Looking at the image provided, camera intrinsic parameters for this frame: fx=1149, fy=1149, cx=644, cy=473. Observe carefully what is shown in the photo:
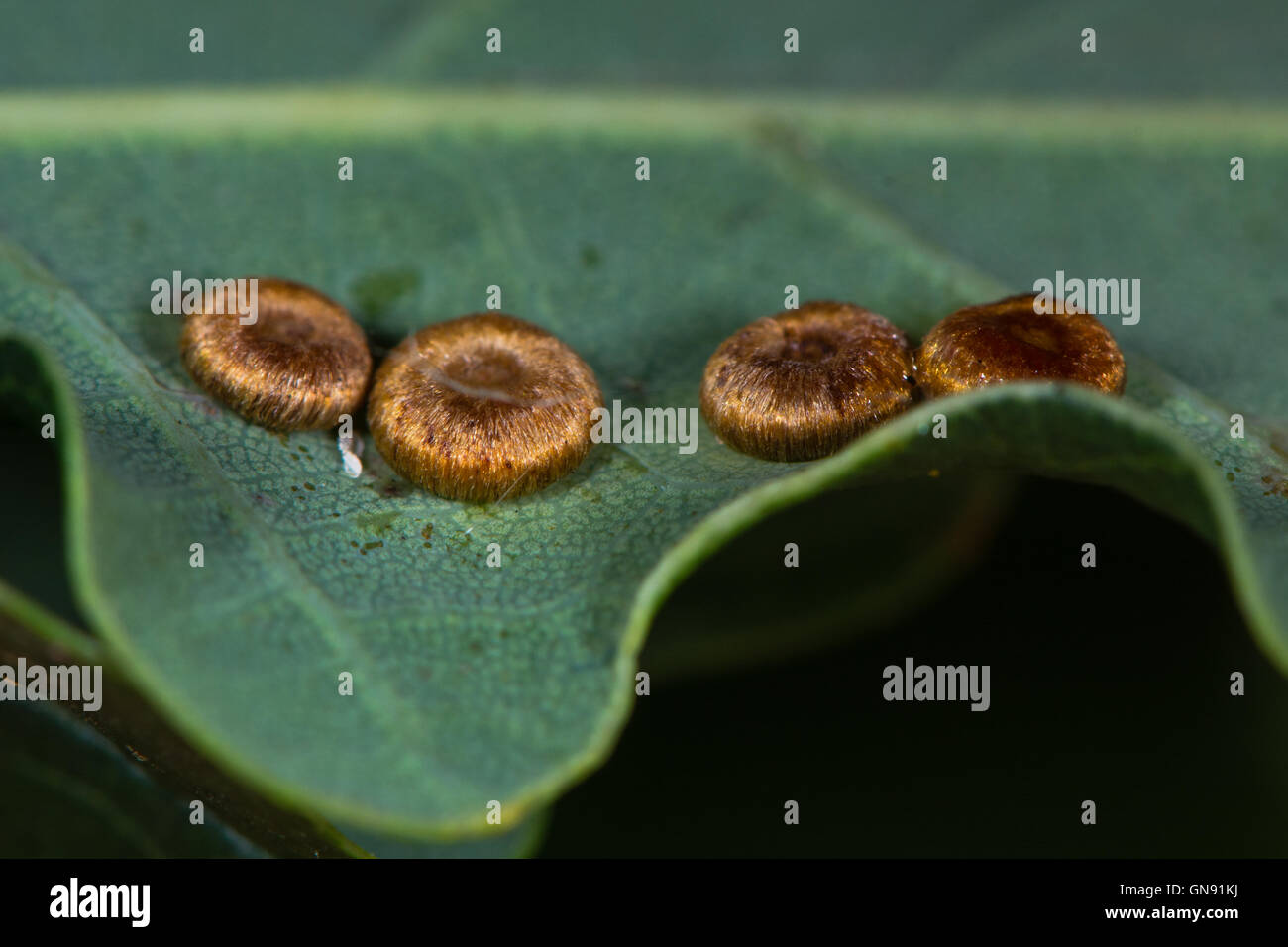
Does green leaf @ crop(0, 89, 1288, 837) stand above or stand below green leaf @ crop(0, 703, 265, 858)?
above

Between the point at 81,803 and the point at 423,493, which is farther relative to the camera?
the point at 423,493

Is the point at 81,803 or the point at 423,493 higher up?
the point at 423,493

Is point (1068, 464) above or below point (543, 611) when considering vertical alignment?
above

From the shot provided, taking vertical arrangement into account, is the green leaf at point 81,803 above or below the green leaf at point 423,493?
below

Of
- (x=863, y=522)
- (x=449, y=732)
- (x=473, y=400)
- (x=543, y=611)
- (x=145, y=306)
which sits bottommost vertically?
(x=449, y=732)

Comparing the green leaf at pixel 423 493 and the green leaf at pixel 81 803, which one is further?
the green leaf at pixel 81 803

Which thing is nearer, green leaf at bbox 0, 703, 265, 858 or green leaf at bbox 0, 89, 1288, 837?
green leaf at bbox 0, 89, 1288, 837

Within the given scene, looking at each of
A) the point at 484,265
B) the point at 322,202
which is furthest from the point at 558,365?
the point at 322,202
